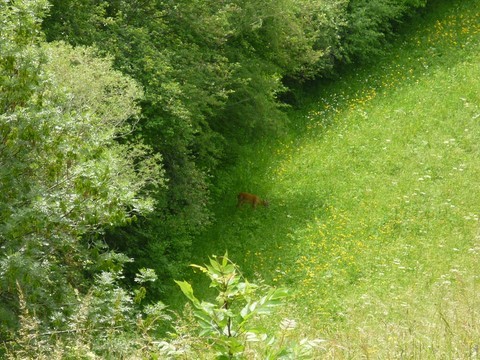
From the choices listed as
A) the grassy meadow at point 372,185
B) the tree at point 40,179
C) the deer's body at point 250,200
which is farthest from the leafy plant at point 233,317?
the deer's body at point 250,200

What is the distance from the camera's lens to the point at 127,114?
49.2ft

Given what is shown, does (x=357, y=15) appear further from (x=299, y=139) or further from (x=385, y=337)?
(x=385, y=337)

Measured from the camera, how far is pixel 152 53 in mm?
18453

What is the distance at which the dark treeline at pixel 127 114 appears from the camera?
9477mm

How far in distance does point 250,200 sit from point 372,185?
10.9 feet

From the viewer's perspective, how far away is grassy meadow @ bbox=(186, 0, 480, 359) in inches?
707

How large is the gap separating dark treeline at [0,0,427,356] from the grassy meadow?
1248mm

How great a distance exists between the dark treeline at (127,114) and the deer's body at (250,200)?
1410 millimetres

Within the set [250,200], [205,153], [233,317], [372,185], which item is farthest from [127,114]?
[233,317]

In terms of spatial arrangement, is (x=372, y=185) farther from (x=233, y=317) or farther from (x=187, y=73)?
(x=233, y=317)

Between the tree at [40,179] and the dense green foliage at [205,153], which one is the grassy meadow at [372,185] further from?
the tree at [40,179]

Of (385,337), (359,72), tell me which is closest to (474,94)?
(359,72)

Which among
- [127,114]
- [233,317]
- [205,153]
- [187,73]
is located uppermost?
[233,317]

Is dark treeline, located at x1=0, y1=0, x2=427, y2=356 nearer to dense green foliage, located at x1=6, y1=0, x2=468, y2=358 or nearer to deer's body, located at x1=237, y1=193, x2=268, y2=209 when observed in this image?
dense green foliage, located at x1=6, y1=0, x2=468, y2=358
